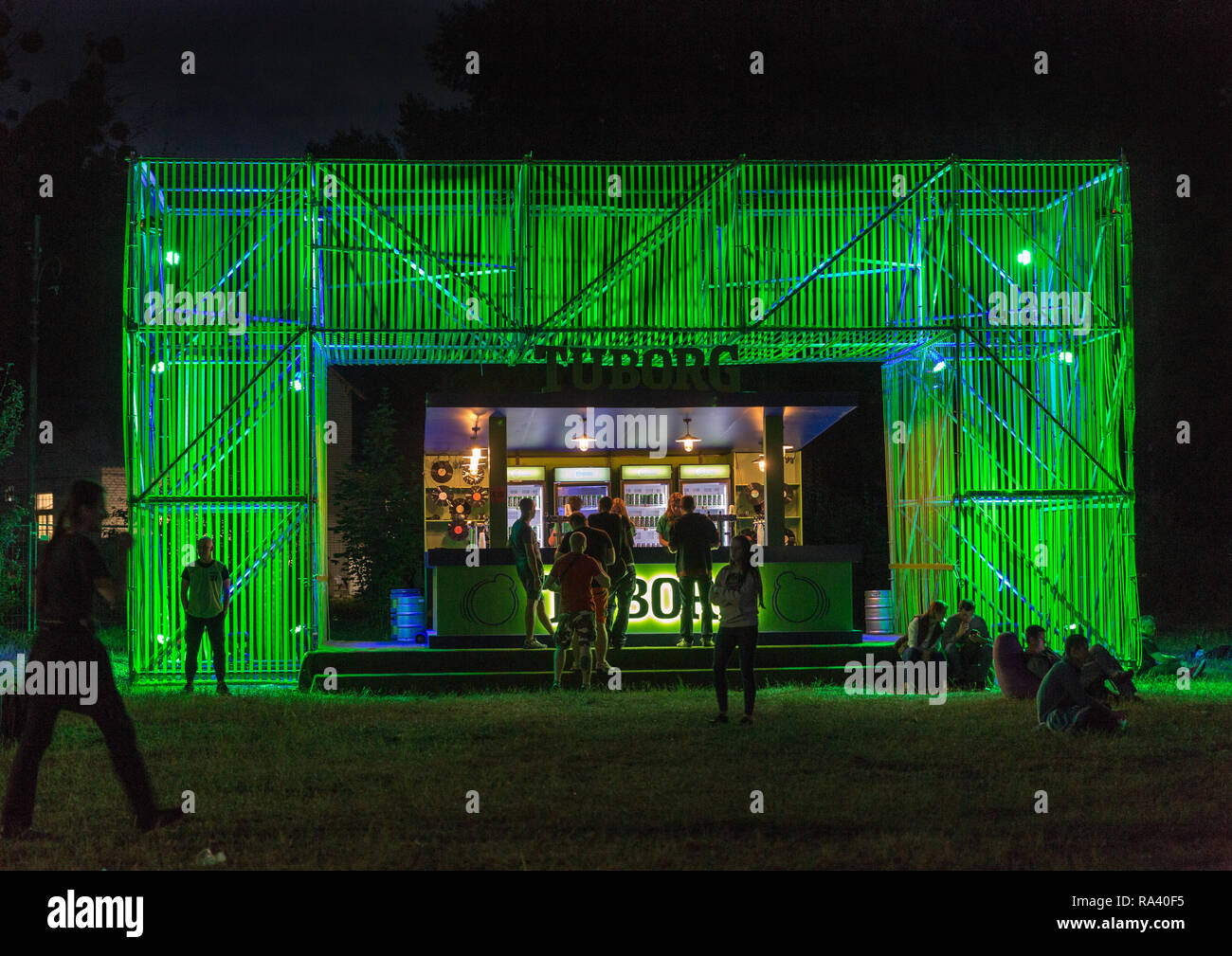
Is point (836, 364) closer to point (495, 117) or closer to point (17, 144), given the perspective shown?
point (495, 117)

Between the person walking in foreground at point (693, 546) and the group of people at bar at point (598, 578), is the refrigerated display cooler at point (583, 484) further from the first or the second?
the person walking in foreground at point (693, 546)

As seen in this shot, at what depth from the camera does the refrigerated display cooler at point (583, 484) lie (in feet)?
79.2

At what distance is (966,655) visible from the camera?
16.3 metres

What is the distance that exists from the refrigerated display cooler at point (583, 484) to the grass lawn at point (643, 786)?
31.8 feet

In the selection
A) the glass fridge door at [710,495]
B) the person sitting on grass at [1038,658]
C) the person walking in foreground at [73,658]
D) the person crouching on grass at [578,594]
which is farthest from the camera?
the glass fridge door at [710,495]

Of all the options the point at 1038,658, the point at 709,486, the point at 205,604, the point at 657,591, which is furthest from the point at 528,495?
the point at 1038,658

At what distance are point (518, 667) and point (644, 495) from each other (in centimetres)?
772

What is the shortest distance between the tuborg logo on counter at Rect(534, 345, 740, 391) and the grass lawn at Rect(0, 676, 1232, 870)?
16.3 ft

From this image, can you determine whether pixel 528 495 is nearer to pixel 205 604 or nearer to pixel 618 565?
pixel 618 565

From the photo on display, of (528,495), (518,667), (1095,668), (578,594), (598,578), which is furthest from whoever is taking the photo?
(528,495)

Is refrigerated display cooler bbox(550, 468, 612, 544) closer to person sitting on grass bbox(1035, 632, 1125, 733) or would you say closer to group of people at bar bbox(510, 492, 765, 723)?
group of people at bar bbox(510, 492, 765, 723)

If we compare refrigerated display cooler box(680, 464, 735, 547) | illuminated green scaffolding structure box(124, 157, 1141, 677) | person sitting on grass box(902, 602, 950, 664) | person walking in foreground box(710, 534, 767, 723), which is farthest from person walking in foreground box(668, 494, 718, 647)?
refrigerated display cooler box(680, 464, 735, 547)

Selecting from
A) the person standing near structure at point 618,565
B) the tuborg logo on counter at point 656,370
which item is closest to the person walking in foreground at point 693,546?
the person standing near structure at point 618,565

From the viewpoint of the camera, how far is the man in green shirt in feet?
52.0
